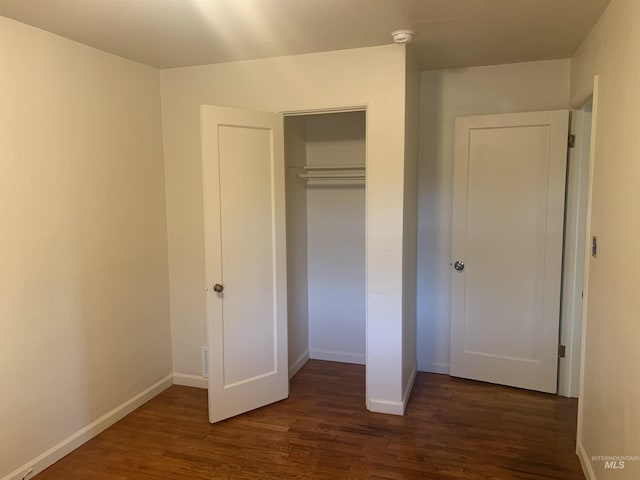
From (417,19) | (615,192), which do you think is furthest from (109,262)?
(615,192)

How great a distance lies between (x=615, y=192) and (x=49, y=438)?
10.6 feet

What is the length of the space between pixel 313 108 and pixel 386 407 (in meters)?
2.11

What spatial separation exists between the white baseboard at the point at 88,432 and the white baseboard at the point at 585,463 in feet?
9.39

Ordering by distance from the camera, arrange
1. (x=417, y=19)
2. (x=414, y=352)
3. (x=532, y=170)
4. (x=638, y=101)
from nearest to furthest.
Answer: (x=638, y=101) < (x=417, y=19) < (x=532, y=170) < (x=414, y=352)

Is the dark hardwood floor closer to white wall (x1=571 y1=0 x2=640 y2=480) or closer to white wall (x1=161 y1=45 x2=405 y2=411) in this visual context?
white wall (x1=161 y1=45 x2=405 y2=411)

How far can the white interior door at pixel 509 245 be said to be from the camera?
3.34 meters

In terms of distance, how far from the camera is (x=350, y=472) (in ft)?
8.22

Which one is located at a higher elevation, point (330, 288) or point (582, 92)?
point (582, 92)

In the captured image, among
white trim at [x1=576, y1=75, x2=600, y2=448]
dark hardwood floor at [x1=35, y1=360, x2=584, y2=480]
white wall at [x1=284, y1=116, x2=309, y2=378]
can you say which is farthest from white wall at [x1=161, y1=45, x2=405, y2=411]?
white trim at [x1=576, y1=75, x2=600, y2=448]

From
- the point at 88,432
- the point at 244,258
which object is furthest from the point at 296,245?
the point at 88,432

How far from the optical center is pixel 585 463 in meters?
2.47

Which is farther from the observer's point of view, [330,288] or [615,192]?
[330,288]

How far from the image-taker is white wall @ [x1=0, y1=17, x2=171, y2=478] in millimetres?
2404

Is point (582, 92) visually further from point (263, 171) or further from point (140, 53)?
point (140, 53)
